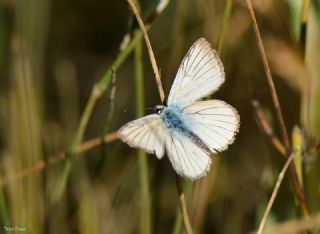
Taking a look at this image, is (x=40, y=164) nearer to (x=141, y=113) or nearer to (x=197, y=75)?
(x=141, y=113)

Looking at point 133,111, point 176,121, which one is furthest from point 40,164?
point 176,121

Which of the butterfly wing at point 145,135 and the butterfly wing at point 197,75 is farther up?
the butterfly wing at point 197,75

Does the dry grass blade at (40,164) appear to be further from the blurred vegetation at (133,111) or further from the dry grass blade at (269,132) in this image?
the dry grass blade at (269,132)

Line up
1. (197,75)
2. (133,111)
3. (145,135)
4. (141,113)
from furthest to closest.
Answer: (133,111) < (141,113) < (197,75) < (145,135)

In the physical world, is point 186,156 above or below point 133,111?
below

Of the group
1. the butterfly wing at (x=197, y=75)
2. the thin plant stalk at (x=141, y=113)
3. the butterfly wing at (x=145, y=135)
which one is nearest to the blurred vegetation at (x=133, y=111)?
the thin plant stalk at (x=141, y=113)

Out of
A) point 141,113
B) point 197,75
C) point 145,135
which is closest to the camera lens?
point 145,135
